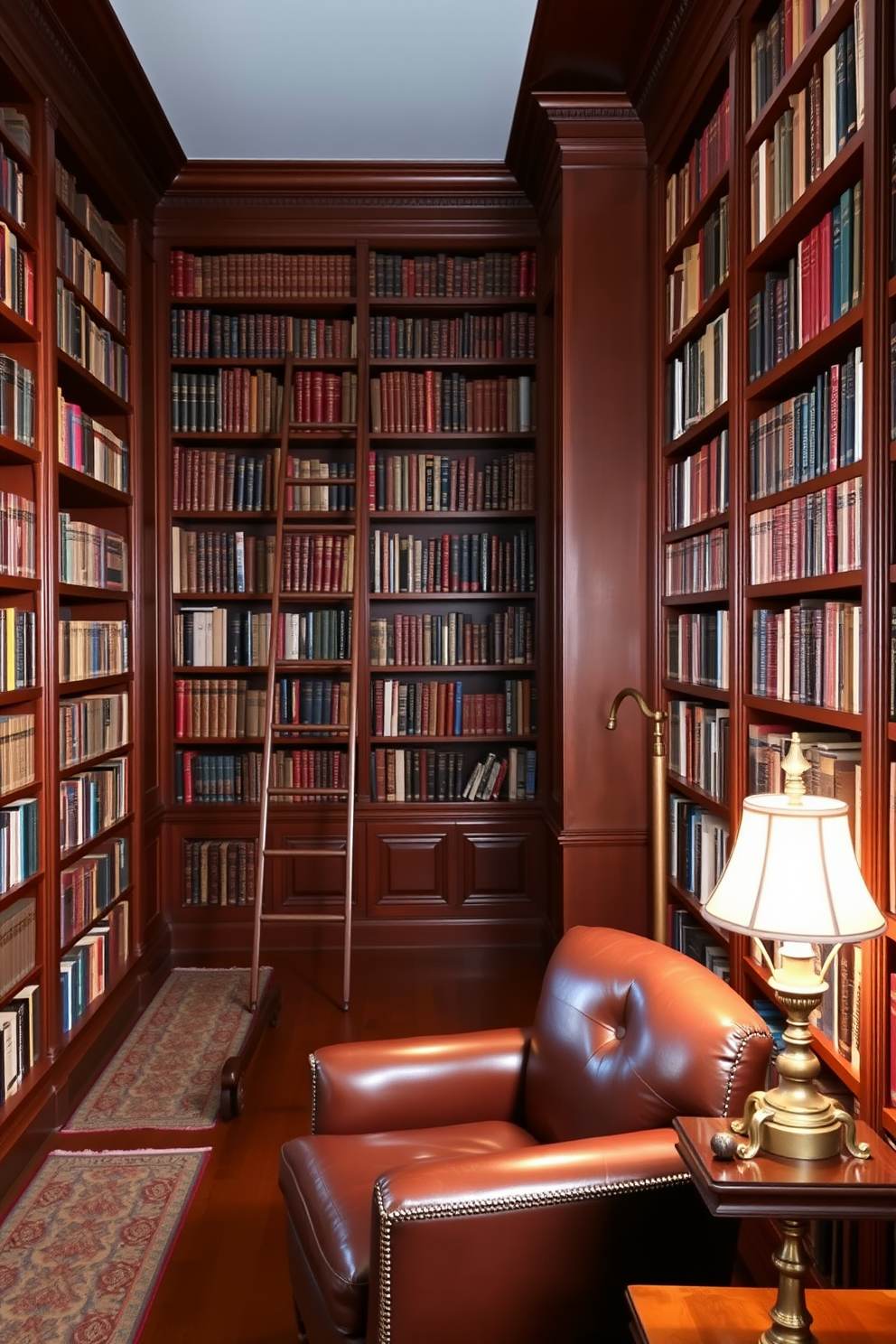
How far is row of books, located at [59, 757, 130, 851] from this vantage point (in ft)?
10.8

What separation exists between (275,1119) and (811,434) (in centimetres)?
229

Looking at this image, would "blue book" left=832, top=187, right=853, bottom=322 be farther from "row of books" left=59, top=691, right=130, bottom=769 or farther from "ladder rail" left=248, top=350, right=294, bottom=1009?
"ladder rail" left=248, top=350, right=294, bottom=1009

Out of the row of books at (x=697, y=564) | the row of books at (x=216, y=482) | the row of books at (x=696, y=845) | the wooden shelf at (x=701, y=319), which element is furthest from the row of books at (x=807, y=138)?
the row of books at (x=216, y=482)

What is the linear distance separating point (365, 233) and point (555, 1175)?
154 inches

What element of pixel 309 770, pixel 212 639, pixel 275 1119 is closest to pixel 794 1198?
pixel 275 1119

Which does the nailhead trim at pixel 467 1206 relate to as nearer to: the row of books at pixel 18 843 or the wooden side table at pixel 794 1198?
the wooden side table at pixel 794 1198

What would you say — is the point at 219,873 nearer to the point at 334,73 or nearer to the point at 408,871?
the point at 408,871

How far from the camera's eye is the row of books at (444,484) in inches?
181

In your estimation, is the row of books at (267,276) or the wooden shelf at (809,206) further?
the row of books at (267,276)

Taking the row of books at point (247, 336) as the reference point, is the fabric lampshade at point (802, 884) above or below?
below

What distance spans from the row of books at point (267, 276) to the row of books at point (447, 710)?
1660 millimetres

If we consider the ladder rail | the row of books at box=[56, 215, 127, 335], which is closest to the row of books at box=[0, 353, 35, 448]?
the row of books at box=[56, 215, 127, 335]

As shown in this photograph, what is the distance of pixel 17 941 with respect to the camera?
9.20 ft

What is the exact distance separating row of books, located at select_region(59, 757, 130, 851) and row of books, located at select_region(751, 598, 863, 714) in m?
2.03
